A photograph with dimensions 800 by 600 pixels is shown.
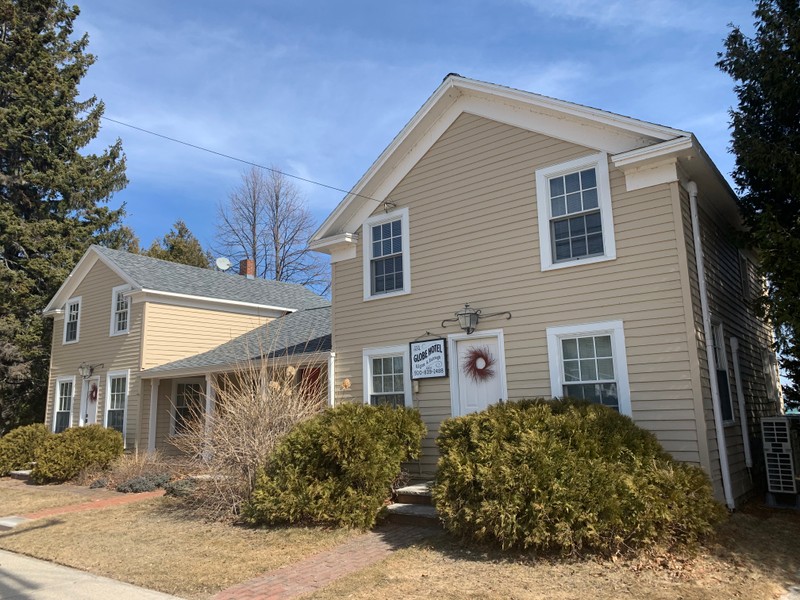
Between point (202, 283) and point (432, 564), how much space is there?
15.3 m

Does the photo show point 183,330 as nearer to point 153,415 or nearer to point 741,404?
point 153,415

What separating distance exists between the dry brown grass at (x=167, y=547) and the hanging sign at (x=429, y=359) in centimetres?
327

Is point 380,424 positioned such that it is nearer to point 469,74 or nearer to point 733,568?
point 733,568

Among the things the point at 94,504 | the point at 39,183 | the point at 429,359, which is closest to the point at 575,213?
the point at 429,359

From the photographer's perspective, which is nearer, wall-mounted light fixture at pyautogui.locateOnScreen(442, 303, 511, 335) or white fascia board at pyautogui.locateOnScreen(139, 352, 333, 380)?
wall-mounted light fixture at pyautogui.locateOnScreen(442, 303, 511, 335)

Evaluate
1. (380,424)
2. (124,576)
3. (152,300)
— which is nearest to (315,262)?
(152,300)

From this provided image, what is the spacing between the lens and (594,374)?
8484 millimetres

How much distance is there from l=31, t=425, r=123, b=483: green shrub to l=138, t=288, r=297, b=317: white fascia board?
398 centimetres

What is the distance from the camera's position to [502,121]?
998 centimetres

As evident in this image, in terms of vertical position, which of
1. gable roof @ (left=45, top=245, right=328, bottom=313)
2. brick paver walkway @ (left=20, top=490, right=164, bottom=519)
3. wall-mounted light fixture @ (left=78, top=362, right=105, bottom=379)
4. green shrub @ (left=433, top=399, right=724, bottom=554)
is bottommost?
brick paver walkway @ (left=20, top=490, right=164, bottom=519)

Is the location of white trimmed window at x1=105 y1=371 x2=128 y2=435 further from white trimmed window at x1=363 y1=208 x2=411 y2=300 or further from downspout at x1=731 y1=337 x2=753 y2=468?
downspout at x1=731 y1=337 x2=753 y2=468

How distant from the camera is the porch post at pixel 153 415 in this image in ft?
55.3

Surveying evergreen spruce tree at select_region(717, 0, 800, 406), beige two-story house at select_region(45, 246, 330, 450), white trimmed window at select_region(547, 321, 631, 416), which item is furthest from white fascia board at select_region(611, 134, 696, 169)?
beige two-story house at select_region(45, 246, 330, 450)

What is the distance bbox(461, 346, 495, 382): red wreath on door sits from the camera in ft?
31.4
